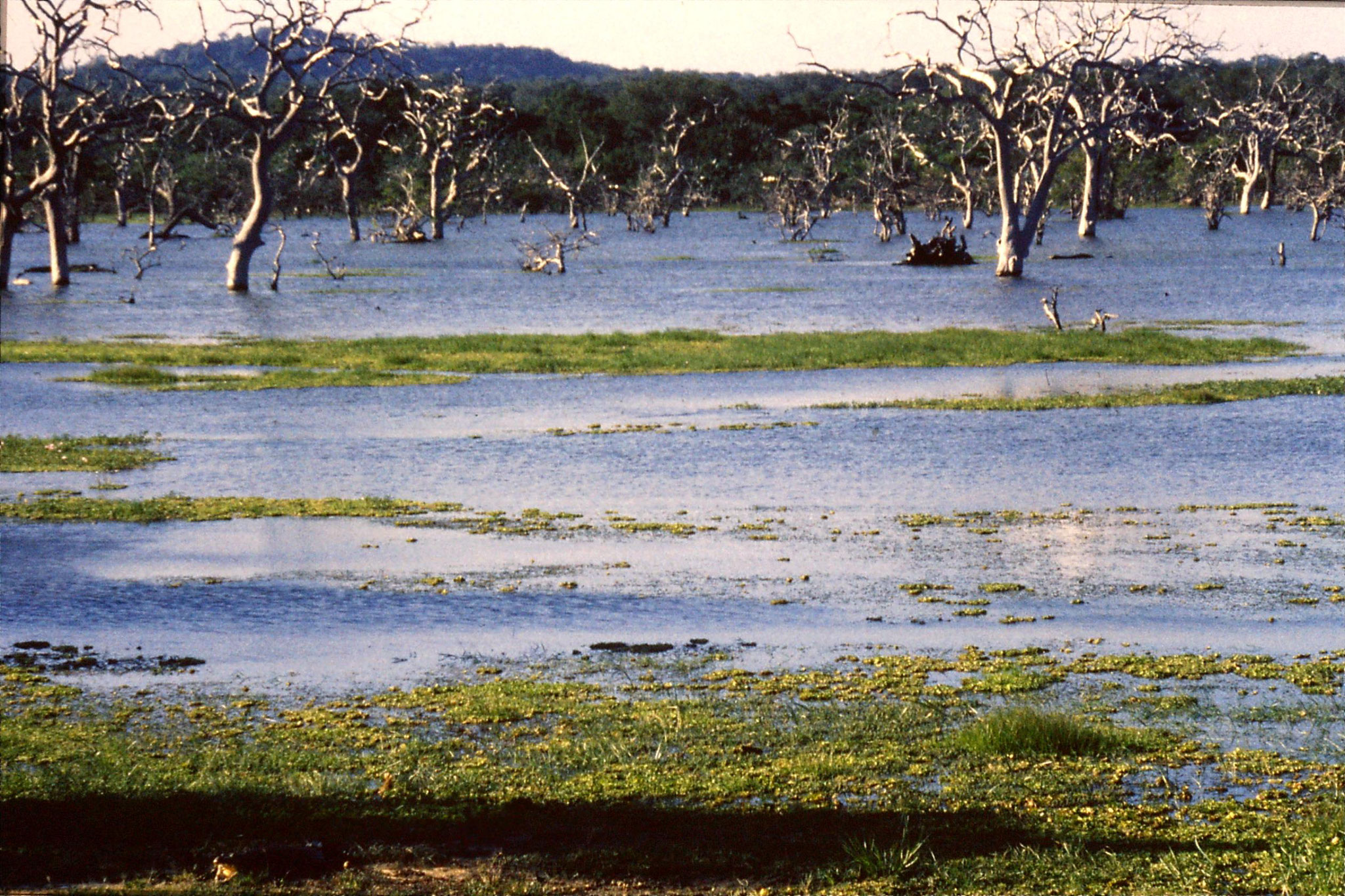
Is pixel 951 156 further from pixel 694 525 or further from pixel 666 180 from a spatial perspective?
pixel 694 525

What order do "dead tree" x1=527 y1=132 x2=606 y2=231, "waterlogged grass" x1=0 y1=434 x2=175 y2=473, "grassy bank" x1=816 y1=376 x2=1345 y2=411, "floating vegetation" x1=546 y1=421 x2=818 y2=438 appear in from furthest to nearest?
1. "dead tree" x1=527 y1=132 x2=606 y2=231
2. "grassy bank" x1=816 y1=376 x2=1345 y2=411
3. "floating vegetation" x1=546 y1=421 x2=818 y2=438
4. "waterlogged grass" x1=0 y1=434 x2=175 y2=473

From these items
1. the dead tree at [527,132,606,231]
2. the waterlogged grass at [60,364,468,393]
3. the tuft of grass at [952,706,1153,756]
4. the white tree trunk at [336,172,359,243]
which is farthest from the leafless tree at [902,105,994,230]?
the tuft of grass at [952,706,1153,756]

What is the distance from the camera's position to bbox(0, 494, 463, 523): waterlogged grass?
17875 millimetres

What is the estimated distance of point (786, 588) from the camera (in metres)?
14.2

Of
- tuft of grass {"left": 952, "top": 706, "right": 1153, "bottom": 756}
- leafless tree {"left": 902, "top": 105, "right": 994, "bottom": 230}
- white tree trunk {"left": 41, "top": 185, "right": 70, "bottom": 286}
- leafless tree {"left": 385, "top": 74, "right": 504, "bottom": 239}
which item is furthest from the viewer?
leafless tree {"left": 902, "top": 105, "right": 994, "bottom": 230}

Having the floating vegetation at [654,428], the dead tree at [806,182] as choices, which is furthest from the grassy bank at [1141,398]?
the dead tree at [806,182]

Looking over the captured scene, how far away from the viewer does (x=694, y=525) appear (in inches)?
683

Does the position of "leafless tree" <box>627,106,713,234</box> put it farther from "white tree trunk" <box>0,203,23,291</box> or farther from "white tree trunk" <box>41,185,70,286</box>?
"white tree trunk" <box>0,203,23,291</box>

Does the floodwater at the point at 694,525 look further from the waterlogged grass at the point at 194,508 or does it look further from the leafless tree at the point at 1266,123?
the leafless tree at the point at 1266,123

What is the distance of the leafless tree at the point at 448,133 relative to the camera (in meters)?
103

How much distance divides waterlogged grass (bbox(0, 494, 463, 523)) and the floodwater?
416 millimetres

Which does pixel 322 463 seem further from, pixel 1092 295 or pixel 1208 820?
pixel 1092 295

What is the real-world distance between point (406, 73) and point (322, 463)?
136ft

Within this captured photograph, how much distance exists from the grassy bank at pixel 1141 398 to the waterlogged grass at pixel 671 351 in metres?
5.23
